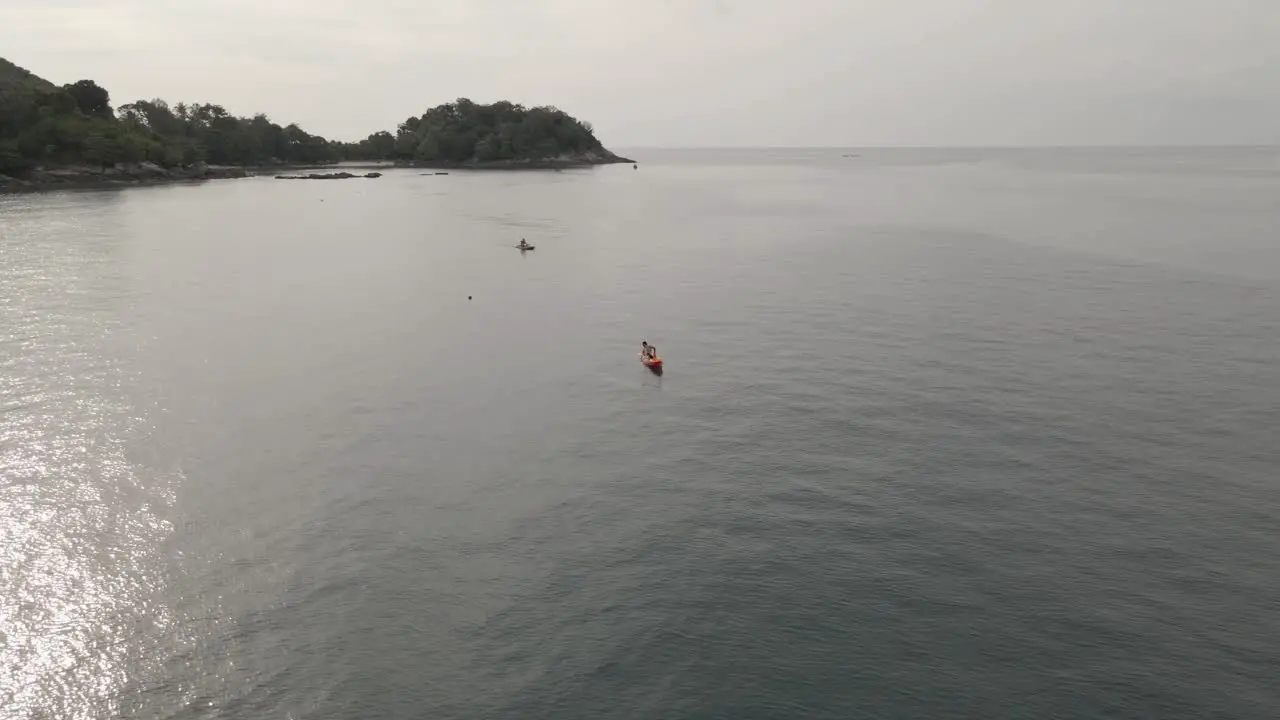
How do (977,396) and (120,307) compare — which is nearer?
(977,396)

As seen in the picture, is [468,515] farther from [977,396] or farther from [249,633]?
[977,396]

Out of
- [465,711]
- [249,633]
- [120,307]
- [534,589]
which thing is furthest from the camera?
[120,307]

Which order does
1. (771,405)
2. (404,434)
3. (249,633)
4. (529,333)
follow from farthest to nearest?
(529,333)
(771,405)
(404,434)
(249,633)

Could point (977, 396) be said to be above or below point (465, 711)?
above

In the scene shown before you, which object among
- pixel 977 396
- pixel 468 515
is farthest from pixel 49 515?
pixel 977 396

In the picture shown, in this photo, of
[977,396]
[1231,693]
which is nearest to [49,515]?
[1231,693]

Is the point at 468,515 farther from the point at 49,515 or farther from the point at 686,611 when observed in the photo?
the point at 49,515
